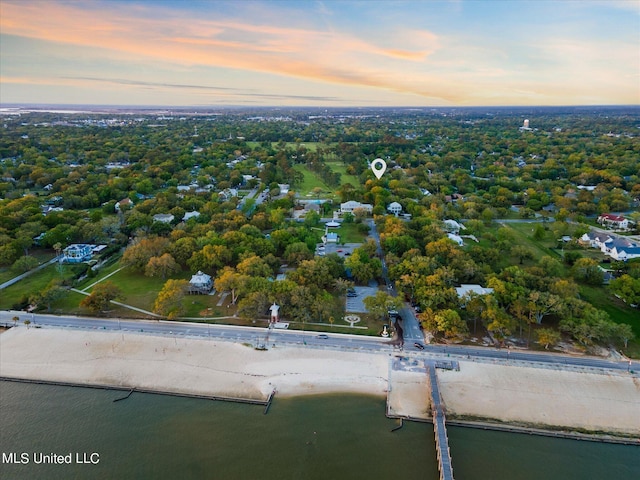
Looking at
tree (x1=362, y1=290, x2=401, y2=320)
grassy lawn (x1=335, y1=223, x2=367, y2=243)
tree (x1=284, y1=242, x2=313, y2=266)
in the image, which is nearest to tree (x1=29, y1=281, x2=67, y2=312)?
tree (x1=284, y1=242, x2=313, y2=266)

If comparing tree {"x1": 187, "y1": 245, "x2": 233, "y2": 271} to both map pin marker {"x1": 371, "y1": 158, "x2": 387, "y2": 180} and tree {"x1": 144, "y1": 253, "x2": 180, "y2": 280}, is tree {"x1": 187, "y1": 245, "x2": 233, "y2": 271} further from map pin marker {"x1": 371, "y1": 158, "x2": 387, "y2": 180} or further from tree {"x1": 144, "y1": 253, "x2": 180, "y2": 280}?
map pin marker {"x1": 371, "y1": 158, "x2": 387, "y2": 180}

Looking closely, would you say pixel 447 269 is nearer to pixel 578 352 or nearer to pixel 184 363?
pixel 578 352

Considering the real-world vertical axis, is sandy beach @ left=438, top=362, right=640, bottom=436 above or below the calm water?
above

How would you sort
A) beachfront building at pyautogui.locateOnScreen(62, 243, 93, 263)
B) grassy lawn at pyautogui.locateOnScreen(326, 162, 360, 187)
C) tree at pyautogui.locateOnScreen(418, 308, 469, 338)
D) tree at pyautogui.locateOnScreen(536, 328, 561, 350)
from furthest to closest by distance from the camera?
grassy lawn at pyautogui.locateOnScreen(326, 162, 360, 187) → beachfront building at pyautogui.locateOnScreen(62, 243, 93, 263) → tree at pyautogui.locateOnScreen(418, 308, 469, 338) → tree at pyautogui.locateOnScreen(536, 328, 561, 350)

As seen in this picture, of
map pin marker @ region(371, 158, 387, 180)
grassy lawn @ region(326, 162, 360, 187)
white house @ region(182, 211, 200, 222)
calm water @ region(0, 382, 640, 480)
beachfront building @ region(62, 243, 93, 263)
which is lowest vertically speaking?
calm water @ region(0, 382, 640, 480)

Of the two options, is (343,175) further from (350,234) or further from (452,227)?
(452,227)

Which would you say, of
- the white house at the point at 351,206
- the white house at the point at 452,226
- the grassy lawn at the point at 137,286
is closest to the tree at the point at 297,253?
the grassy lawn at the point at 137,286
